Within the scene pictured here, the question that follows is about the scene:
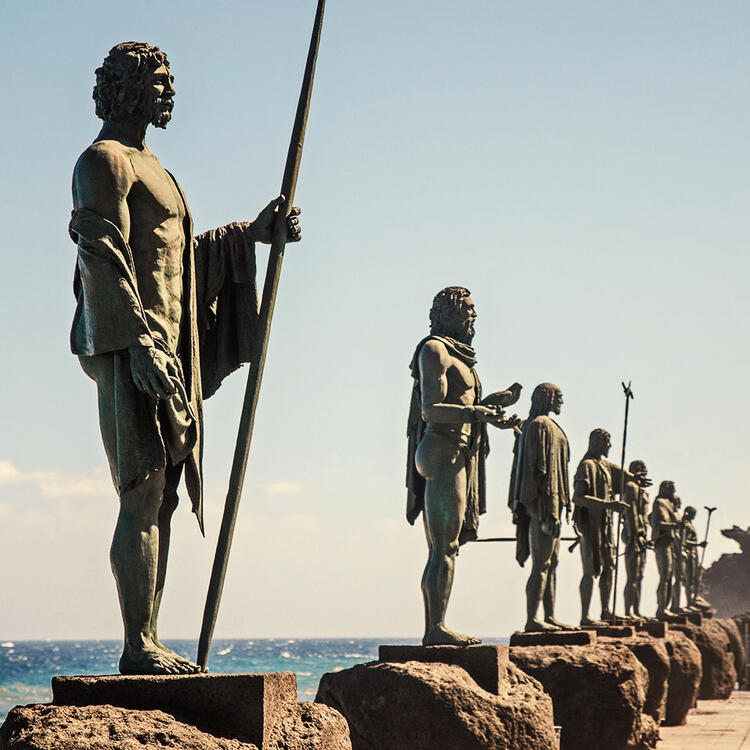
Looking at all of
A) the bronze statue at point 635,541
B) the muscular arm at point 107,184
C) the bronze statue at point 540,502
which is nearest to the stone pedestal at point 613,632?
the bronze statue at point 540,502

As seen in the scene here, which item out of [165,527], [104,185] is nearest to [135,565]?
[165,527]

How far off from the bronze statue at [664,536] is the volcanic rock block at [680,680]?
21.1 ft

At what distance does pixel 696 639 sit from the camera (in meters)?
23.4

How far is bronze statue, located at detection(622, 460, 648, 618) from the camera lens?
2239 cm

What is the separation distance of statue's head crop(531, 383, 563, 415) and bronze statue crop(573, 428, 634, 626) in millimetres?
2967

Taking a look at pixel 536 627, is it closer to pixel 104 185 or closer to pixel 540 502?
pixel 540 502

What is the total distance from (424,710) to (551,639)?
400 cm

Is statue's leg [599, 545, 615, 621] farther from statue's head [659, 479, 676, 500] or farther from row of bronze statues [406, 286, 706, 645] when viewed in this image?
statue's head [659, 479, 676, 500]

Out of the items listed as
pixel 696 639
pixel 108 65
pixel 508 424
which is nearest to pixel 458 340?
pixel 508 424

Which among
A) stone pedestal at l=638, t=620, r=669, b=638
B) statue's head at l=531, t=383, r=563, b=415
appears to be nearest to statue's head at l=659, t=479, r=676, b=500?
stone pedestal at l=638, t=620, r=669, b=638

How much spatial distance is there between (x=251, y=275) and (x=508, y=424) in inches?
125

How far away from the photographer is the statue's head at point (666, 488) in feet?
87.6

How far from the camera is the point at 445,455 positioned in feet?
30.4

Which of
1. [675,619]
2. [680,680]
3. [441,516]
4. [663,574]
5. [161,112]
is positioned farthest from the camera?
[663,574]
